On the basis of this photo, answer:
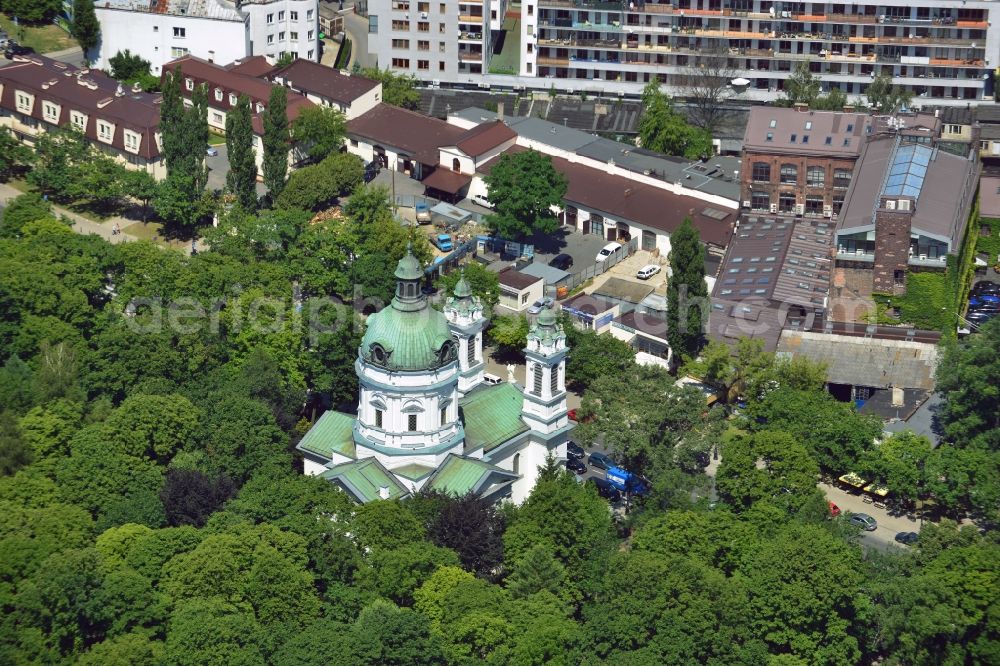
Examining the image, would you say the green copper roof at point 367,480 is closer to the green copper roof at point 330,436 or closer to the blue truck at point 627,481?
the green copper roof at point 330,436

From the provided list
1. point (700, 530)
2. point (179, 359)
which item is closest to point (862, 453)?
point (700, 530)

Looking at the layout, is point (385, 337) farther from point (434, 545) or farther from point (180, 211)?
point (180, 211)

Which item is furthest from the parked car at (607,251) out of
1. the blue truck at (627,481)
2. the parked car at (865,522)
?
the parked car at (865,522)

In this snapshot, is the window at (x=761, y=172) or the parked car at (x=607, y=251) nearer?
the parked car at (x=607, y=251)

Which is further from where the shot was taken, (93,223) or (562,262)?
(93,223)

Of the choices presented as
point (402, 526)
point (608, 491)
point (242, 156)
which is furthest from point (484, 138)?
point (402, 526)

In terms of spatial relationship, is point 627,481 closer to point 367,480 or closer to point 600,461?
point 600,461
